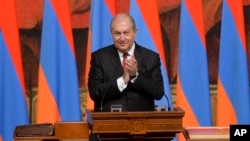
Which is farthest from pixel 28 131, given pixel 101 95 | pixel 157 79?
pixel 157 79

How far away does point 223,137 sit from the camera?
4.74 metres

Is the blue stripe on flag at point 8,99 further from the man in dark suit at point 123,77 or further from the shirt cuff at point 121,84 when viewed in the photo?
the shirt cuff at point 121,84

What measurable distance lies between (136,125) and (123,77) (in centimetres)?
43

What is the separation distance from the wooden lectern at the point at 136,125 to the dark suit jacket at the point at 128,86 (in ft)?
1.16

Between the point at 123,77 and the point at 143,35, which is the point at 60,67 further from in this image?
the point at 123,77

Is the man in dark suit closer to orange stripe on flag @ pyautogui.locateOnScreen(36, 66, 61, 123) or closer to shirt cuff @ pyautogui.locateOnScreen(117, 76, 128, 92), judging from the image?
shirt cuff @ pyautogui.locateOnScreen(117, 76, 128, 92)

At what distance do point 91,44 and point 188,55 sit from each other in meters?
0.82

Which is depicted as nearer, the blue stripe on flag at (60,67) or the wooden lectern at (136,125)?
the wooden lectern at (136,125)

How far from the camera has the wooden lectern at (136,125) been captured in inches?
161

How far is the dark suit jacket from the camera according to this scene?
→ 4.48m

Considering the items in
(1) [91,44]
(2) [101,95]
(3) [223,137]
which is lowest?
(3) [223,137]

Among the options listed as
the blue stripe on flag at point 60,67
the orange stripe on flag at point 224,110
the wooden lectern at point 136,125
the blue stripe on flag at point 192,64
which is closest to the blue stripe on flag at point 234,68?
the orange stripe on flag at point 224,110

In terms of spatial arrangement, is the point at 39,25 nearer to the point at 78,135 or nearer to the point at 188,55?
the point at 188,55

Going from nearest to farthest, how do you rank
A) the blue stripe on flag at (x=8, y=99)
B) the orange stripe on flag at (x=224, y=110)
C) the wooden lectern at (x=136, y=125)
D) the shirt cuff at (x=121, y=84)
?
the wooden lectern at (x=136, y=125) < the shirt cuff at (x=121, y=84) < the blue stripe on flag at (x=8, y=99) < the orange stripe on flag at (x=224, y=110)
